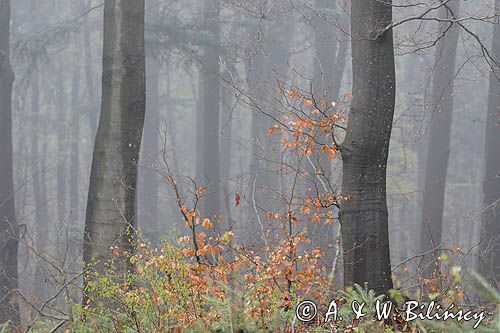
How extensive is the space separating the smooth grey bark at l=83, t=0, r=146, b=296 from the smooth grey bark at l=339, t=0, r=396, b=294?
3276mm

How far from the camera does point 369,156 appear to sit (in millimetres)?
7844

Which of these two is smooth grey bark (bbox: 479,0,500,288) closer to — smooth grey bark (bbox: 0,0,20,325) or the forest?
the forest

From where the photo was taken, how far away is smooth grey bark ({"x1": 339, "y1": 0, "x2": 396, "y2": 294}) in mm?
7820

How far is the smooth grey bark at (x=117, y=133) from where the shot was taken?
999 centimetres

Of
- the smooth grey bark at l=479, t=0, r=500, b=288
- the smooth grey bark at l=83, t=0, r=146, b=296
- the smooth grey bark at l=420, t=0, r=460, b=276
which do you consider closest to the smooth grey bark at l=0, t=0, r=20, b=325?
the smooth grey bark at l=83, t=0, r=146, b=296

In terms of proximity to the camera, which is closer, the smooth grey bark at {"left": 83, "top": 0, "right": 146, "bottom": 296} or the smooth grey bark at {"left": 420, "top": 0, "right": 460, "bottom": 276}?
the smooth grey bark at {"left": 83, "top": 0, "right": 146, "bottom": 296}

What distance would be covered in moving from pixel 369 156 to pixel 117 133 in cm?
367

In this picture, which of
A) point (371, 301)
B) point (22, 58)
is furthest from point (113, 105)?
point (22, 58)

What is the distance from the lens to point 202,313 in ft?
20.5

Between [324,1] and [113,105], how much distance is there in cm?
1153

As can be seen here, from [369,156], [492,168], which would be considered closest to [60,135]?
[492,168]

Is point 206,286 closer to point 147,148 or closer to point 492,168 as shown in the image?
point 492,168

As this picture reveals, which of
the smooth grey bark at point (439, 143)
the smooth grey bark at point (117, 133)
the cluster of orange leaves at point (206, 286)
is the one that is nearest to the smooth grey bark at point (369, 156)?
the cluster of orange leaves at point (206, 286)

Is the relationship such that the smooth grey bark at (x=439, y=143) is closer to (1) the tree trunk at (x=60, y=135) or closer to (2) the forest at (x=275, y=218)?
(2) the forest at (x=275, y=218)
